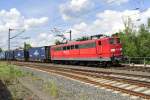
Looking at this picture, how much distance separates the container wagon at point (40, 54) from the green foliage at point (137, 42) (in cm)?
1465

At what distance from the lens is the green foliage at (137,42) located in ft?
141

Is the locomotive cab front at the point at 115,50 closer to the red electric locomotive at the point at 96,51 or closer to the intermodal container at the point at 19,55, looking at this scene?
the red electric locomotive at the point at 96,51

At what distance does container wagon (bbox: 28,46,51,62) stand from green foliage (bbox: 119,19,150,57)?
1465cm

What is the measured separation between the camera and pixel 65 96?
50.7 feet

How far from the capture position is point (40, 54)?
6162cm

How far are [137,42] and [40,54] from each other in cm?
2158

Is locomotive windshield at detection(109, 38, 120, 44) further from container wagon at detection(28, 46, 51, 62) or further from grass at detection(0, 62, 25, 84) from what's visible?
container wagon at detection(28, 46, 51, 62)

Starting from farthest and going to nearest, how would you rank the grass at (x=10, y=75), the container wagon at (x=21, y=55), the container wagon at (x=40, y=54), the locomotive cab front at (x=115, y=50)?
the container wagon at (x=21, y=55), the container wagon at (x=40, y=54), the locomotive cab front at (x=115, y=50), the grass at (x=10, y=75)

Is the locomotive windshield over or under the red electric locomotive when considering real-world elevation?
over

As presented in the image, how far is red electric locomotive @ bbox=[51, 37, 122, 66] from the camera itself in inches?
1352

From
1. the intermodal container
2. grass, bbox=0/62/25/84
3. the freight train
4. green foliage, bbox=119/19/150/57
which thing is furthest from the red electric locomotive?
the intermodal container

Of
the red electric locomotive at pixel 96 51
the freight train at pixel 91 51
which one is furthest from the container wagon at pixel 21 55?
the red electric locomotive at pixel 96 51

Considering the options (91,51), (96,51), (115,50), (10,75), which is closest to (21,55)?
(91,51)

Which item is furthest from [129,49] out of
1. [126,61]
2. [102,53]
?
[102,53]
